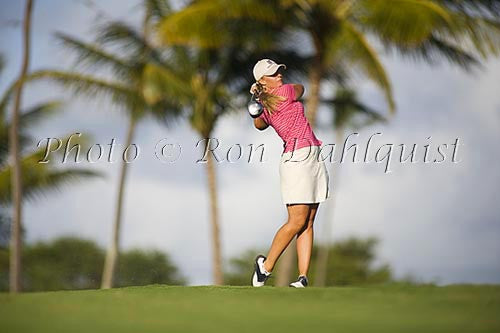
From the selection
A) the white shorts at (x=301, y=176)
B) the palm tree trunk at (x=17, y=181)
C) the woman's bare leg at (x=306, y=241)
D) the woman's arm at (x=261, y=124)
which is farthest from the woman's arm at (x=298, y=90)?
the palm tree trunk at (x=17, y=181)

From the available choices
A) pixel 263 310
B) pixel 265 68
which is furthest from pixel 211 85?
pixel 263 310

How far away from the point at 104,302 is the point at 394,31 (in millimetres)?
12101

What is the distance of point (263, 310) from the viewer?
4.78 meters

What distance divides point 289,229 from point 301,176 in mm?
424

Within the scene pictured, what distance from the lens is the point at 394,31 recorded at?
16.5 m

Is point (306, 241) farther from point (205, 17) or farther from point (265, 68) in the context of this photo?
point (205, 17)

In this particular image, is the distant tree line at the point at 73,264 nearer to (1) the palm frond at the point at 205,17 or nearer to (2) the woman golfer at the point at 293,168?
(1) the palm frond at the point at 205,17

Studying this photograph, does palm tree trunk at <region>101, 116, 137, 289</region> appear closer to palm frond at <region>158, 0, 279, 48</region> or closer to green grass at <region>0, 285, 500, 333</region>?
palm frond at <region>158, 0, 279, 48</region>

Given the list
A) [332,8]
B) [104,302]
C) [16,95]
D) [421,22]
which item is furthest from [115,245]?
[104,302]

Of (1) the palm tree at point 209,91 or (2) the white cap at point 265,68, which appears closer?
(2) the white cap at point 265,68

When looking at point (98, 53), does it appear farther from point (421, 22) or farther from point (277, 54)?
point (421, 22)

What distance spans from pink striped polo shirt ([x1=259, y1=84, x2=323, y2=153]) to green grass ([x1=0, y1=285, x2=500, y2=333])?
133cm

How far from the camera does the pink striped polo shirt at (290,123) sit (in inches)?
271

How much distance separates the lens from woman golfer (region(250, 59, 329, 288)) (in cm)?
684
